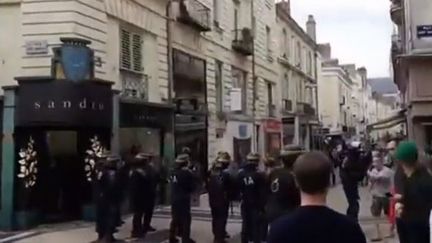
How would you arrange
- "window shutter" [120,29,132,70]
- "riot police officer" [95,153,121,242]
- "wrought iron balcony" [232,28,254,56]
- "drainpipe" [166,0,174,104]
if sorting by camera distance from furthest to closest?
"wrought iron balcony" [232,28,254,56] → "drainpipe" [166,0,174,104] → "window shutter" [120,29,132,70] → "riot police officer" [95,153,121,242]

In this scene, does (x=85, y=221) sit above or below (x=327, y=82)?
below

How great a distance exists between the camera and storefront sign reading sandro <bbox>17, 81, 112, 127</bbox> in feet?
49.4

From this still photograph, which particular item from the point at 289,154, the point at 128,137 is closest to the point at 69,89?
the point at 128,137

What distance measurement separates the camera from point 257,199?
477 inches

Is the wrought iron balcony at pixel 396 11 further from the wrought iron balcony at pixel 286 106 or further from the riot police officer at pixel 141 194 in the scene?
the riot police officer at pixel 141 194

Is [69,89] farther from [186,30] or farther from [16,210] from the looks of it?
[186,30]

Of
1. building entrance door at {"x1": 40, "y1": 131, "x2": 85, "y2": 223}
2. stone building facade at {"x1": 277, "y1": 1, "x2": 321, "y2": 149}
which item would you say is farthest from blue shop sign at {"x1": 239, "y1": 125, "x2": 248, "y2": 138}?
building entrance door at {"x1": 40, "y1": 131, "x2": 85, "y2": 223}

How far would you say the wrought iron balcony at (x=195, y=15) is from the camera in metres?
22.2

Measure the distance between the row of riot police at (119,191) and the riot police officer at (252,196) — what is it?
2474mm

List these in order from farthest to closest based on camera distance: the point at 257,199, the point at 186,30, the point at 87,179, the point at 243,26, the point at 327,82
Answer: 1. the point at 327,82
2. the point at 243,26
3. the point at 186,30
4. the point at 87,179
5. the point at 257,199

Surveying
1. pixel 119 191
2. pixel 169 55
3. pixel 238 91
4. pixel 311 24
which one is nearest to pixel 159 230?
pixel 119 191

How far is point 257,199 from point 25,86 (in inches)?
242

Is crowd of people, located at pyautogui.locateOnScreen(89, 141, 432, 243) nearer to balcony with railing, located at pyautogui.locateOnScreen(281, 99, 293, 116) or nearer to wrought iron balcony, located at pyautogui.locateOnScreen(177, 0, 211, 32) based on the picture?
wrought iron balcony, located at pyautogui.locateOnScreen(177, 0, 211, 32)

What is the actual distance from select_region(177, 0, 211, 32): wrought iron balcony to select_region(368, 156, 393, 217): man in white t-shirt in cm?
1011
